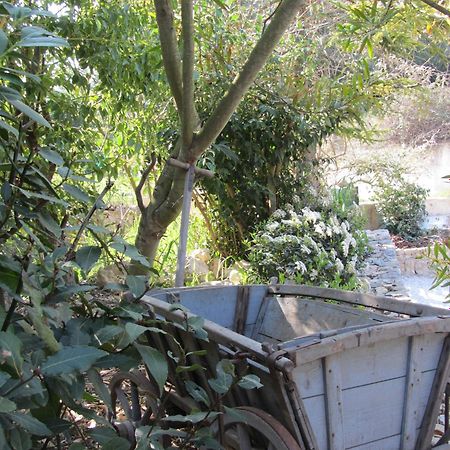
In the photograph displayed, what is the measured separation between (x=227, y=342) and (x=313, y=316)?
98cm

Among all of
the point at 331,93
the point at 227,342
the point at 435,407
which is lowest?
→ the point at 435,407

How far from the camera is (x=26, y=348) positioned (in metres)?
1.03

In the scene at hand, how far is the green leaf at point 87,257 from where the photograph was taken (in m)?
1.18

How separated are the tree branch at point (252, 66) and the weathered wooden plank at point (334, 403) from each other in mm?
1630

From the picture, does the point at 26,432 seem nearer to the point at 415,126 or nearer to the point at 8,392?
the point at 8,392

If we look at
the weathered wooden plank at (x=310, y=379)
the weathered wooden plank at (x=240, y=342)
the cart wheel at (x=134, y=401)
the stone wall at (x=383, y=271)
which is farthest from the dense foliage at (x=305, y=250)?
the weathered wooden plank at (x=310, y=379)

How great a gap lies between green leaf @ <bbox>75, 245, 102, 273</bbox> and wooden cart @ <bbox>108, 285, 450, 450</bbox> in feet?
1.26

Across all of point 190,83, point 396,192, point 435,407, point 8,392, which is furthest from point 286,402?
point 396,192

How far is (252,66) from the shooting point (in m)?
2.98

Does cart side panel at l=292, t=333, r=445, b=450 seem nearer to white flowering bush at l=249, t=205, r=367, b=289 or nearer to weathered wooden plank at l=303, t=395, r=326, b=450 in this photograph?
weathered wooden plank at l=303, t=395, r=326, b=450

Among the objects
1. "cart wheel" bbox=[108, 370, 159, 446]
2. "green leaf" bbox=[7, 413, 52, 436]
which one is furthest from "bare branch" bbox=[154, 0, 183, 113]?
"green leaf" bbox=[7, 413, 52, 436]

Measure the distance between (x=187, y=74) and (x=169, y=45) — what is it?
0.18m

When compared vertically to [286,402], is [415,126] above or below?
above

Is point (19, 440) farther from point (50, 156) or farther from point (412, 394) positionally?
point (412, 394)
